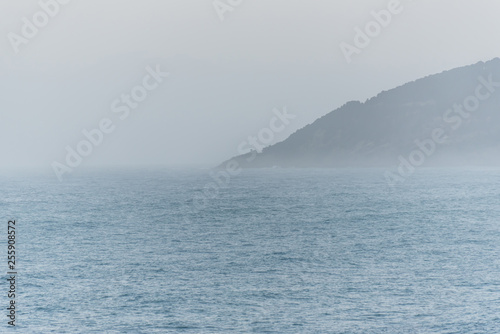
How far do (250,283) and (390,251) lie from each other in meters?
23.7

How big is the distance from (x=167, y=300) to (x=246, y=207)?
75356mm

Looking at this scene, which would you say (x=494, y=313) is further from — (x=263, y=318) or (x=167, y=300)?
(x=167, y=300)

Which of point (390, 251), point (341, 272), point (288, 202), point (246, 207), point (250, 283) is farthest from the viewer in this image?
point (288, 202)

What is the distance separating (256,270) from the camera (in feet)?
207

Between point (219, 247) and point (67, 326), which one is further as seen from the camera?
point (219, 247)

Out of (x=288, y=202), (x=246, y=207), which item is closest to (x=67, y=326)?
(x=246, y=207)

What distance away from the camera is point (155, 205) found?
13275 centimetres

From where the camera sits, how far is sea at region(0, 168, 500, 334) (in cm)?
4731

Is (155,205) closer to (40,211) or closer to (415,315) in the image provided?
(40,211)

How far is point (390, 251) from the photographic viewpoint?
243 ft

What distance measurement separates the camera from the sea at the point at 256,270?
47.3m

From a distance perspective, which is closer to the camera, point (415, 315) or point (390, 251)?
point (415, 315)

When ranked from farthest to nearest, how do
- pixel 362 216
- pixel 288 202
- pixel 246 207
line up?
pixel 288 202 → pixel 246 207 → pixel 362 216

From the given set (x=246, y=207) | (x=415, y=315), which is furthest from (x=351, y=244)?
(x=246, y=207)
